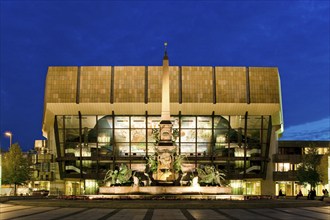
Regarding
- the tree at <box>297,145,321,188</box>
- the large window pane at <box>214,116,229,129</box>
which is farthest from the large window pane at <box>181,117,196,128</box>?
the tree at <box>297,145,321,188</box>

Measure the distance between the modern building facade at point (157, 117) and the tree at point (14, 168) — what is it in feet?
18.3

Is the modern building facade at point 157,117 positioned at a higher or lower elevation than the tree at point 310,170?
higher

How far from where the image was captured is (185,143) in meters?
82.9

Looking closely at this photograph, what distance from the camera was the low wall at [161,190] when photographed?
46.2m

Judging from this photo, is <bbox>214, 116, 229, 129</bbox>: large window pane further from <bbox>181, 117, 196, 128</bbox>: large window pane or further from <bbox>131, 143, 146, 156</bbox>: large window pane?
<bbox>131, 143, 146, 156</bbox>: large window pane

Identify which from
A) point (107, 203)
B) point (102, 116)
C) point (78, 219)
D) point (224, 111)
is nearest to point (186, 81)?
point (224, 111)

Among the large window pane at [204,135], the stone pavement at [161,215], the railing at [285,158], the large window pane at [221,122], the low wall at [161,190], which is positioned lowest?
the stone pavement at [161,215]

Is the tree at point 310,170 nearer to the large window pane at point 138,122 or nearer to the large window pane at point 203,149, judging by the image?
the large window pane at point 203,149

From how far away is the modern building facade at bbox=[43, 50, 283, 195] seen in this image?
263 ft

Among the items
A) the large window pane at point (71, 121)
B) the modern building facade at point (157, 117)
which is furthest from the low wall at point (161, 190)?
the large window pane at point (71, 121)

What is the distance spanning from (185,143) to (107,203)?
146 ft

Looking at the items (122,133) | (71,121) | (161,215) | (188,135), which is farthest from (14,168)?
(161,215)

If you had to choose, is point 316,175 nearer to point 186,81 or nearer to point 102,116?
point 186,81

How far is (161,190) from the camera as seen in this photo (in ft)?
152
